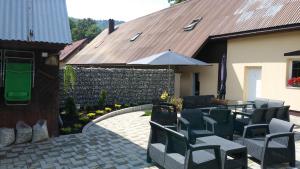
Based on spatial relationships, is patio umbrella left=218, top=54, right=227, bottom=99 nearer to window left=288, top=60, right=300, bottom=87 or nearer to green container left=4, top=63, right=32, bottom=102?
window left=288, top=60, right=300, bottom=87

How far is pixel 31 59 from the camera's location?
8062mm

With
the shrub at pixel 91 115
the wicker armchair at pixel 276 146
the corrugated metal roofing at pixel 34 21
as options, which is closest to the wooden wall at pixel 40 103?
the corrugated metal roofing at pixel 34 21

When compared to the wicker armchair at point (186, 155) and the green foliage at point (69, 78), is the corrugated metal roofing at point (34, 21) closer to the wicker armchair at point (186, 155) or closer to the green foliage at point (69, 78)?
the wicker armchair at point (186, 155)

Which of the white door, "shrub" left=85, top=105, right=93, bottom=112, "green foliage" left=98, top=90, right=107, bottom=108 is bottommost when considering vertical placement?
"shrub" left=85, top=105, right=93, bottom=112

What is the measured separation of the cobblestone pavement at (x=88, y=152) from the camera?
6.45 metres

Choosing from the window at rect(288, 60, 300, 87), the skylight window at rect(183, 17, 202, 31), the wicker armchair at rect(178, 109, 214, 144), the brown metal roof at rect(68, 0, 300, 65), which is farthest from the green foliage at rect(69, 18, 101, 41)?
the wicker armchair at rect(178, 109, 214, 144)

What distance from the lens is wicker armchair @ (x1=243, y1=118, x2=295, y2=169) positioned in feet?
20.2

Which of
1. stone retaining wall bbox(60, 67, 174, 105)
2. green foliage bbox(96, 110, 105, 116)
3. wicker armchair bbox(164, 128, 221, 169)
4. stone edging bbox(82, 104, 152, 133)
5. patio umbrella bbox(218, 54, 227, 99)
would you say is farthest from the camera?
patio umbrella bbox(218, 54, 227, 99)

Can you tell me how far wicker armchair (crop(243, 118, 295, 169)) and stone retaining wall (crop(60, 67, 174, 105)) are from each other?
8.52m

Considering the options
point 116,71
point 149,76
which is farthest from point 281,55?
point 116,71

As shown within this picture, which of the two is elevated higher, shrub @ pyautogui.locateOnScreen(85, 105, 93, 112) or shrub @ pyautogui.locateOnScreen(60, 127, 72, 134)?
shrub @ pyautogui.locateOnScreen(85, 105, 93, 112)

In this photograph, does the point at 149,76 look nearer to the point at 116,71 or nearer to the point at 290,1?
the point at 116,71

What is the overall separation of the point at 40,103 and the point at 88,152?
224cm

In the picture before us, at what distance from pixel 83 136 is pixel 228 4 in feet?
45.3
